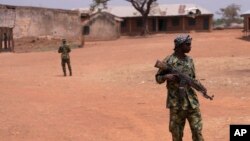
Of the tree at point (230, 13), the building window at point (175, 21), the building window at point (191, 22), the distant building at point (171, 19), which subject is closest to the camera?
the distant building at point (171, 19)

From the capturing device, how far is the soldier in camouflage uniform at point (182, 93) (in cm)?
617

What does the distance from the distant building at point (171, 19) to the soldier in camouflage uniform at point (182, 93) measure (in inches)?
1968

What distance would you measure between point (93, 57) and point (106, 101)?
18132 mm

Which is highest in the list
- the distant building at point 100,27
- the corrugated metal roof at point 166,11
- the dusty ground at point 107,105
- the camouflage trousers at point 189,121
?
the corrugated metal roof at point 166,11

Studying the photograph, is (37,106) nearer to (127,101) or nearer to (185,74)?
(127,101)

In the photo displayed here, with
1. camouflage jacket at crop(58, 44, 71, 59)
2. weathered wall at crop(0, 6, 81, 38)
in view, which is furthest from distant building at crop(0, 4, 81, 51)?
camouflage jacket at crop(58, 44, 71, 59)

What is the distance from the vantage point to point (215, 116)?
10.2m

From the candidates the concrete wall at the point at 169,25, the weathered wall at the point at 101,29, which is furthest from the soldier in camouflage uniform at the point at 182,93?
the concrete wall at the point at 169,25

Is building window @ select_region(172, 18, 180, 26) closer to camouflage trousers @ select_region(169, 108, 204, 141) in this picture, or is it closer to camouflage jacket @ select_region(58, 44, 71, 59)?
camouflage jacket @ select_region(58, 44, 71, 59)

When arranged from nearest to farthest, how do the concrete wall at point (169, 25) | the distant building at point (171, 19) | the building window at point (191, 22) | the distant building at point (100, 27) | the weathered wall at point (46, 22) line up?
the weathered wall at point (46, 22), the distant building at point (100, 27), the distant building at point (171, 19), the concrete wall at point (169, 25), the building window at point (191, 22)

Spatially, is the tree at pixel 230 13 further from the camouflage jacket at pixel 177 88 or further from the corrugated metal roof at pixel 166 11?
the camouflage jacket at pixel 177 88

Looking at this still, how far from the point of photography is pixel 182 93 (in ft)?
20.2

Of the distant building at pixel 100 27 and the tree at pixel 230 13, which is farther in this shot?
the tree at pixel 230 13

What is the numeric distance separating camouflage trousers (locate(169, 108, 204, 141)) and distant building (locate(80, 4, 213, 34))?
5000cm
